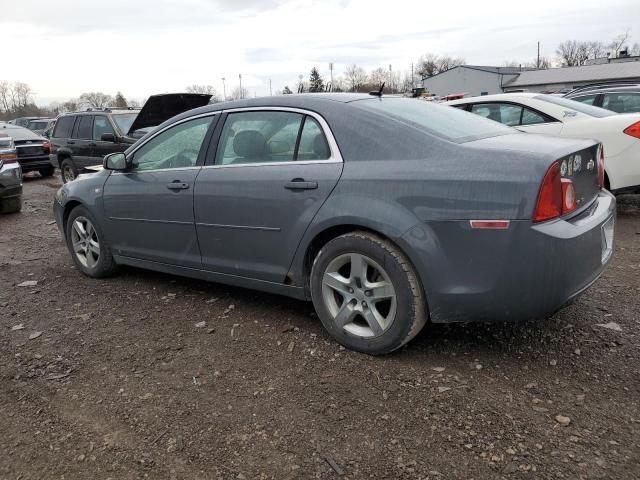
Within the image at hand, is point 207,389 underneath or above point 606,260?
underneath

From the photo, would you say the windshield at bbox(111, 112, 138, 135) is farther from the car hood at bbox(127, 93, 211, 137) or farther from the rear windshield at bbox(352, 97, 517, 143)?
the rear windshield at bbox(352, 97, 517, 143)

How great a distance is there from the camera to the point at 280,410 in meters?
2.73

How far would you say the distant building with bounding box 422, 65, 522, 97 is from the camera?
69.9 m

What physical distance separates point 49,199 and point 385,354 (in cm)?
948

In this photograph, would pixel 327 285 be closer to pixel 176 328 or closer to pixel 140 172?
pixel 176 328

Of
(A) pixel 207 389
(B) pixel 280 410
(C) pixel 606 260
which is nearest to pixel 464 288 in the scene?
(C) pixel 606 260

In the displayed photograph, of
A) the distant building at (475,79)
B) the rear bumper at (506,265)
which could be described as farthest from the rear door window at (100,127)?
the distant building at (475,79)

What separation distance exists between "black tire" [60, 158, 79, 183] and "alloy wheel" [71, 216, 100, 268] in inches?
288

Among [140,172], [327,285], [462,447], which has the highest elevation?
[140,172]

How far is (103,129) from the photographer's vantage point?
10.7 m

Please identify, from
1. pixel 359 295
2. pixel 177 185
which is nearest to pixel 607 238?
pixel 359 295

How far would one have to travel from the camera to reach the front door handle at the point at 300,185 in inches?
128

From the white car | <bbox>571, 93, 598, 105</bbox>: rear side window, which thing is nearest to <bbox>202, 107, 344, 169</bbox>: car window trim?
the white car

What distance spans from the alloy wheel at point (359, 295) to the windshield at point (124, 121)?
8.34m
